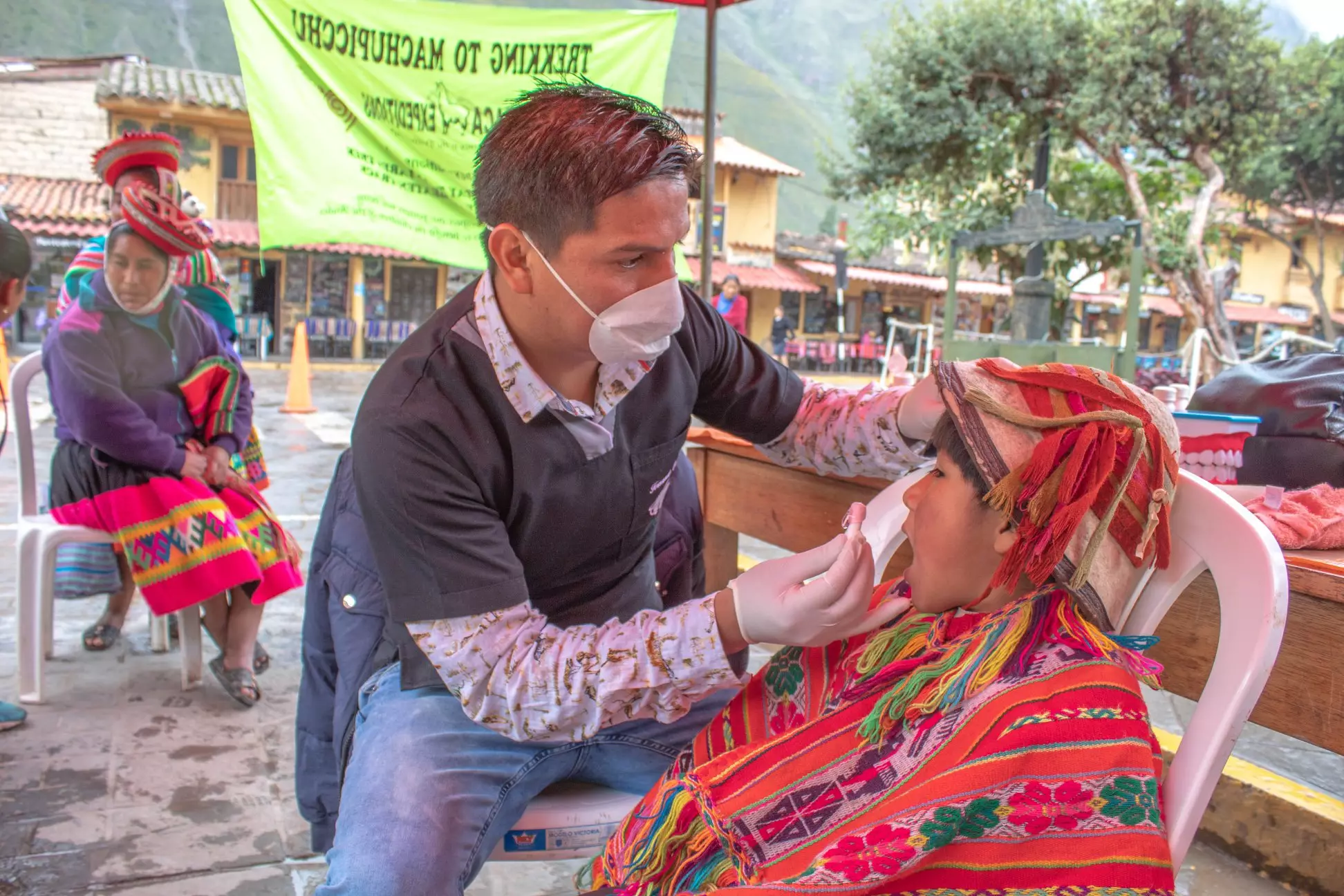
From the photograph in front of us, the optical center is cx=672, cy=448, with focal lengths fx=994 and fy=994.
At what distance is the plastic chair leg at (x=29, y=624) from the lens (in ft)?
9.20

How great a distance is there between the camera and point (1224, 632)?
1064mm

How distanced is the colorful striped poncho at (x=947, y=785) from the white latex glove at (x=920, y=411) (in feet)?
1.37

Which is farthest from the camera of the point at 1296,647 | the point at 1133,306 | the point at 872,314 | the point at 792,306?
the point at 872,314

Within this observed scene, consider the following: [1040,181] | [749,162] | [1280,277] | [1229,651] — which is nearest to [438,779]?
[1229,651]

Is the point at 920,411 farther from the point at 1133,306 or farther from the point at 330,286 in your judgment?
the point at 330,286

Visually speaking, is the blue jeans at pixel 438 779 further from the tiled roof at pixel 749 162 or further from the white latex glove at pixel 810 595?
the tiled roof at pixel 749 162

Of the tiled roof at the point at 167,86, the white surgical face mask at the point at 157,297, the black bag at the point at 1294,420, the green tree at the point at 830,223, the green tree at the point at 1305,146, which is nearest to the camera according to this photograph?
the black bag at the point at 1294,420

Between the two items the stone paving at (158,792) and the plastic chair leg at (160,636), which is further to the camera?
the plastic chair leg at (160,636)

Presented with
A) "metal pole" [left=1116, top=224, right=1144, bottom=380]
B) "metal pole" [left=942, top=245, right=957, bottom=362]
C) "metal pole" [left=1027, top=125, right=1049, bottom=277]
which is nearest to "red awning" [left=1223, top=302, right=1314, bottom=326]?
"metal pole" [left=1027, top=125, right=1049, bottom=277]

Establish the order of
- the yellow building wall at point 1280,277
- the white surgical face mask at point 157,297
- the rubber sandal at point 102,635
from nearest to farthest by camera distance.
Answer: the white surgical face mask at point 157,297
the rubber sandal at point 102,635
the yellow building wall at point 1280,277

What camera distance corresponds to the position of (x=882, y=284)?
85.1 feet

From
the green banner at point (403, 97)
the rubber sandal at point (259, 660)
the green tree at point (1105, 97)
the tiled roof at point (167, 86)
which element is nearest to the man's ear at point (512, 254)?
the green banner at point (403, 97)

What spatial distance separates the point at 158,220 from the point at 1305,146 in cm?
1758

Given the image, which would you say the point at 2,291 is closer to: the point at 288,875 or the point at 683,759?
the point at 288,875
